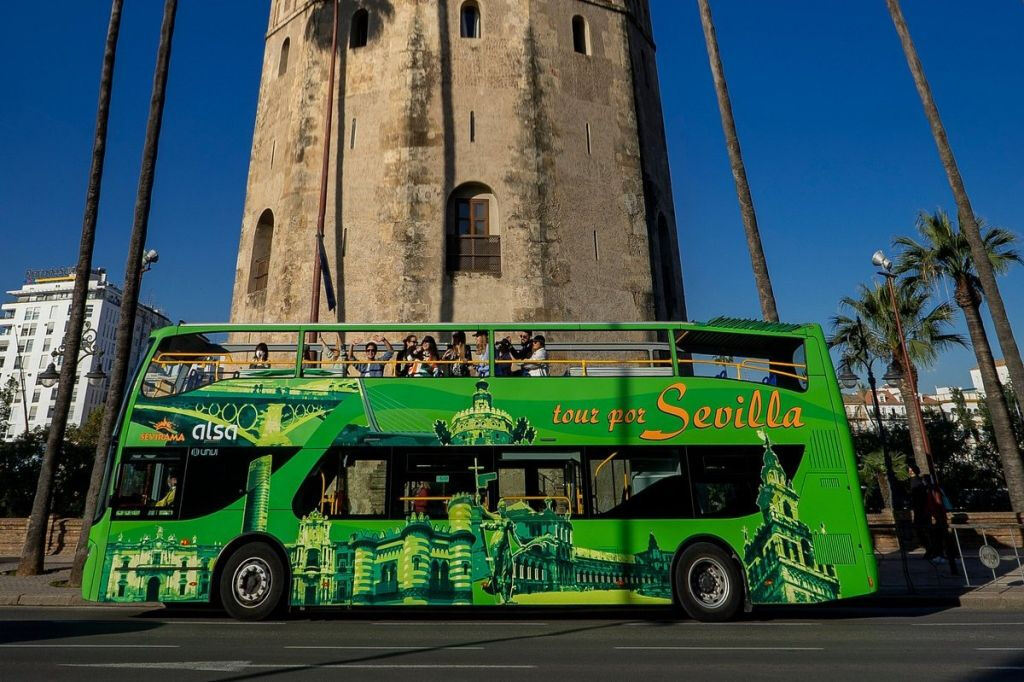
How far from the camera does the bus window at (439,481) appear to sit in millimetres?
9352

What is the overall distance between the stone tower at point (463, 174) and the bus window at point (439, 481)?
9.58m

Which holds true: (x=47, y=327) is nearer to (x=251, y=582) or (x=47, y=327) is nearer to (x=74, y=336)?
(x=74, y=336)

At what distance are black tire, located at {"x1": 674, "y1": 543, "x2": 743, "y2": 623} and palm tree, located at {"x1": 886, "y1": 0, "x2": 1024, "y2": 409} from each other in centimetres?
1078

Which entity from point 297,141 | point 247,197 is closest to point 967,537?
point 297,141

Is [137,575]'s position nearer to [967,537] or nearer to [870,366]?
[967,537]

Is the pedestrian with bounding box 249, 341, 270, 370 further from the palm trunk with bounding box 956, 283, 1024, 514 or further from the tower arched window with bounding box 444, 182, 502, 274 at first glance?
the palm trunk with bounding box 956, 283, 1024, 514

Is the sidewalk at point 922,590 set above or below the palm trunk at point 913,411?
below

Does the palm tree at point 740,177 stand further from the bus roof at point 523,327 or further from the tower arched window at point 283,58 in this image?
the tower arched window at point 283,58

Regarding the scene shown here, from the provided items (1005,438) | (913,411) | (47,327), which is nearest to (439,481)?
(1005,438)

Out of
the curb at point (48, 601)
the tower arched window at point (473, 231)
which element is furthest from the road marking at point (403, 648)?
the tower arched window at point (473, 231)

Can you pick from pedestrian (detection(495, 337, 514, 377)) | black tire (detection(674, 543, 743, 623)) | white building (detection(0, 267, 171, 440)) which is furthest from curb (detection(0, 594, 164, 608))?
white building (detection(0, 267, 171, 440))

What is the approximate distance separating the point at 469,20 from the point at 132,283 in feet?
42.6

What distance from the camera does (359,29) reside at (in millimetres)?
22094

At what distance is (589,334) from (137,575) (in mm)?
12925
